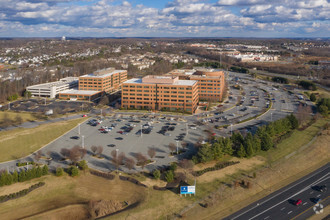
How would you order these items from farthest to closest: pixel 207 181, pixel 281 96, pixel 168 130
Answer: pixel 281 96 < pixel 168 130 < pixel 207 181

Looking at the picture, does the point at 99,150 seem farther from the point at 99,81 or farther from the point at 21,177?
the point at 99,81

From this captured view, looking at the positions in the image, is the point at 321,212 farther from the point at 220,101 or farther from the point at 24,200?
the point at 220,101

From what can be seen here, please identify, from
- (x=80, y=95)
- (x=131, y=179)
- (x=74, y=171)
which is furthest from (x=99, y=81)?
(x=131, y=179)

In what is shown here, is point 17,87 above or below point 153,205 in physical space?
above

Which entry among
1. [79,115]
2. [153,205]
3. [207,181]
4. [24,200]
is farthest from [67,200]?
[79,115]

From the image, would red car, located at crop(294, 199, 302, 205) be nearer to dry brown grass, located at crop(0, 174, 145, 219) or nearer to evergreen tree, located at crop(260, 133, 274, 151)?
evergreen tree, located at crop(260, 133, 274, 151)

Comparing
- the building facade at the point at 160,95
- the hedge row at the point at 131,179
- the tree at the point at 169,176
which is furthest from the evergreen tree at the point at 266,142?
the building facade at the point at 160,95

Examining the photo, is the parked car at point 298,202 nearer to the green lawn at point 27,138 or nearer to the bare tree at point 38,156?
the bare tree at point 38,156
